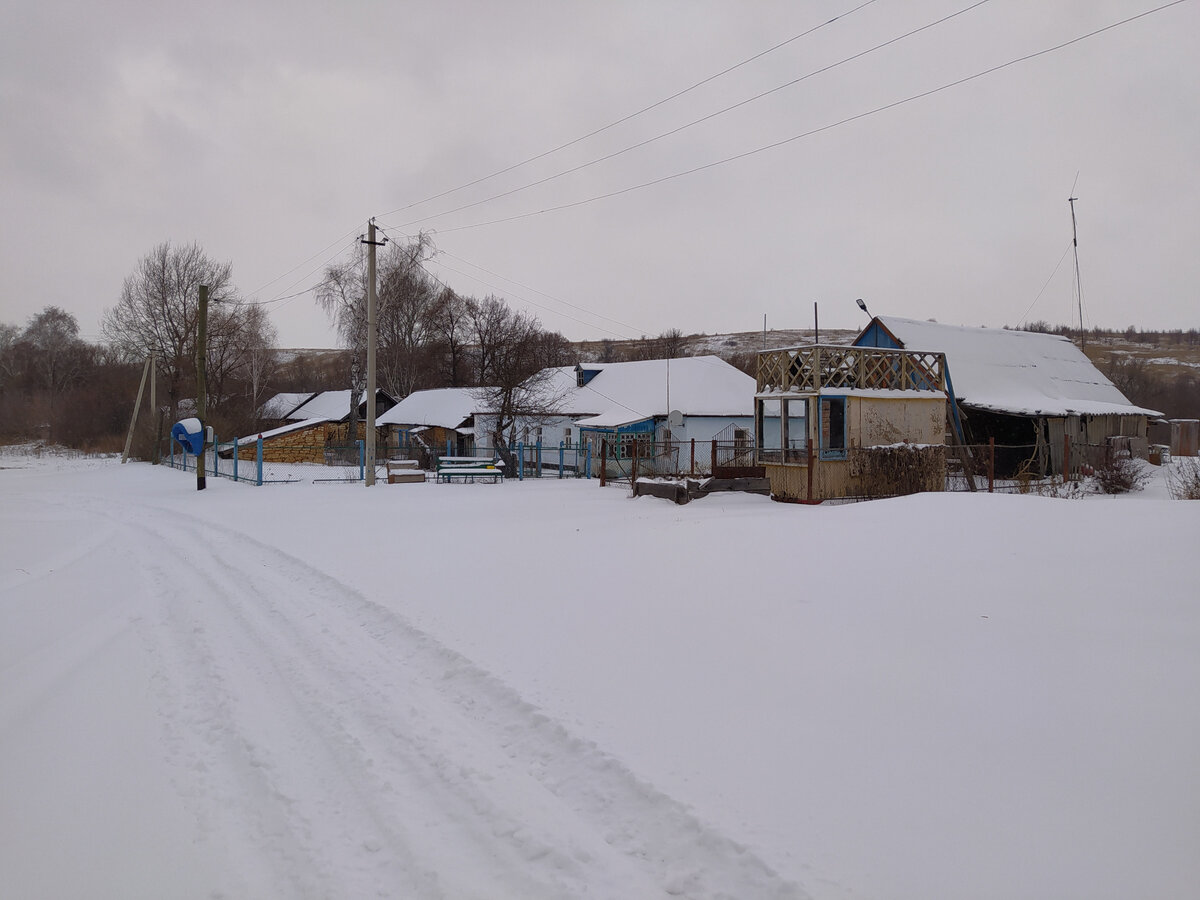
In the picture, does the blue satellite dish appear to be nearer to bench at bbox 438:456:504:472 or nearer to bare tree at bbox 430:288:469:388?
bench at bbox 438:456:504:472

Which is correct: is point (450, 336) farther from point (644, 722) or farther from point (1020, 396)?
point (644, 722)

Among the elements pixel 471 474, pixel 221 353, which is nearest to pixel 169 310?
pixel 221 353

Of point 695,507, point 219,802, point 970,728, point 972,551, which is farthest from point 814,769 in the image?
point 695,507

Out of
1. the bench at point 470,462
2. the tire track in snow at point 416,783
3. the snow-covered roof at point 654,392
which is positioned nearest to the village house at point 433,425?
the snow-covered roof at point 654,392

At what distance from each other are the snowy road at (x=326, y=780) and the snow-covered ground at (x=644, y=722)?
2cm

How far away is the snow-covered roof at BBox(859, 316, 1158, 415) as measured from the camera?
26.3m

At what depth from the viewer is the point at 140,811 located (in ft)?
13.9

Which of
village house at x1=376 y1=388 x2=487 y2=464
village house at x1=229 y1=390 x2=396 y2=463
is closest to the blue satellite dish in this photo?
village house at x1=229 y1=390 x2=396 y2=463

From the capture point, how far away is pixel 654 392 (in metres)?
34.0

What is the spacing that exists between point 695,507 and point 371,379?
11.8m

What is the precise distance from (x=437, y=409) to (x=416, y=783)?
40.4 metres

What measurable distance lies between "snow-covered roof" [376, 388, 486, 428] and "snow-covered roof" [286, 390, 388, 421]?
317 cm

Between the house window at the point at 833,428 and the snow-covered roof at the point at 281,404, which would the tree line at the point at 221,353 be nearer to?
the snow-covered roof at the point at 281,404

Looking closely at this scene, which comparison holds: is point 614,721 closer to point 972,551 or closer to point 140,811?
point 140,811
